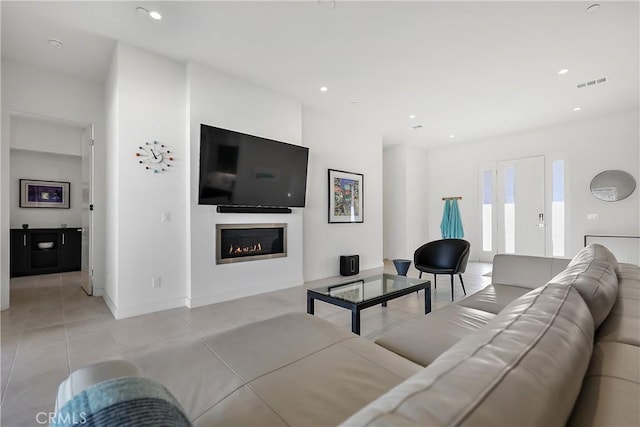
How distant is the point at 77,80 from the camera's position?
3.86 meters

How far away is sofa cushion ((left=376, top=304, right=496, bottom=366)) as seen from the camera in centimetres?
142

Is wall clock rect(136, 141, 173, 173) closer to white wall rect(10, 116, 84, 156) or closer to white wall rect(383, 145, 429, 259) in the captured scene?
white wall rect(10, 116, 84, 156)

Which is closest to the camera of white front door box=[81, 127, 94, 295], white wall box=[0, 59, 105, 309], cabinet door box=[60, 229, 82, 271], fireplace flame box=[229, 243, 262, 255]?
white wall box=[0, 59, 105, 309]

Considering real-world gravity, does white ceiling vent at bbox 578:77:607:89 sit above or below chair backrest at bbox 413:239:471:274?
above

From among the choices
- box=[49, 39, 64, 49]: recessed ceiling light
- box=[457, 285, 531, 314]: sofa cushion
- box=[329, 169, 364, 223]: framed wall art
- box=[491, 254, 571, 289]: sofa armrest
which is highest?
box=[49, 39, 64, 49]: recessed ceiling light

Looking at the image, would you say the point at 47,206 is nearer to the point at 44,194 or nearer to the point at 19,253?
the point at 44,194

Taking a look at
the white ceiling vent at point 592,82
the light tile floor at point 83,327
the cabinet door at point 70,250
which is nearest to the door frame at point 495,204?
the white ceiling vent at point 592,82

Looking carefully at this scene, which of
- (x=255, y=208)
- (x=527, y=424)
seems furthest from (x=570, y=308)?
(x=255, y=208)

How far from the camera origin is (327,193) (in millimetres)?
5176

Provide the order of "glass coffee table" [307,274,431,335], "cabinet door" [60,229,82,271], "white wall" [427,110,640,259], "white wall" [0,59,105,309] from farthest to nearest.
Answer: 1. "cabinet door" [60,229,82,271]
2. "white wall" [427,110,640,259]
3. "white wall" [0,59,105,309]
4. "glass coffee table" [307,274,431,335]

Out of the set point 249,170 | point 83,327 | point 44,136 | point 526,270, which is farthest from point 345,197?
point 44,136

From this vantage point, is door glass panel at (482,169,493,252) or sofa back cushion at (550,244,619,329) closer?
sofa back cushion at (550,244,619,329)

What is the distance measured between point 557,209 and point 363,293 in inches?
219

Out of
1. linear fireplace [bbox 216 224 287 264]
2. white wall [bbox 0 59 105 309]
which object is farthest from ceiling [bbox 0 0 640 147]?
linear fireplace [bbox 216 224 287 264]
